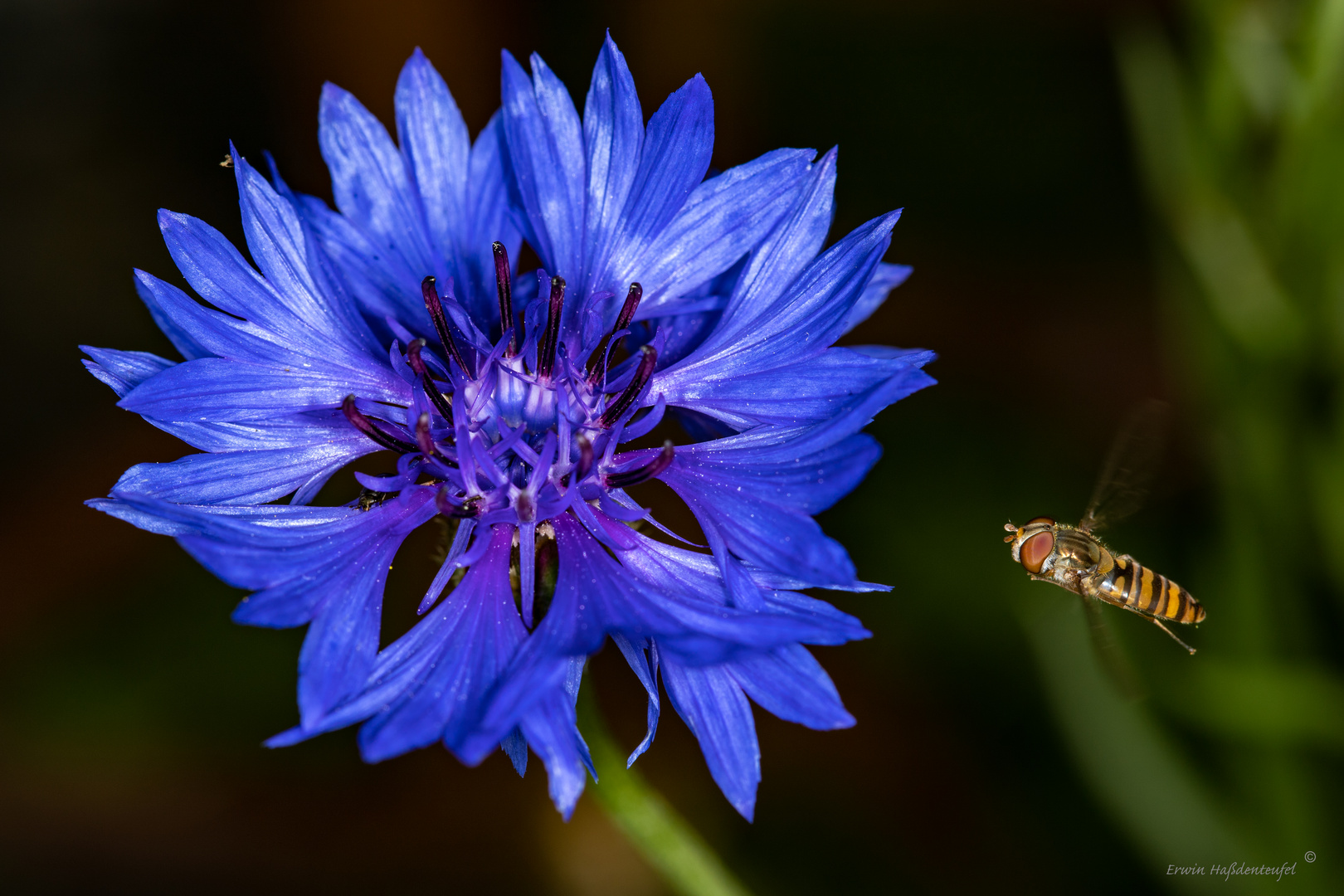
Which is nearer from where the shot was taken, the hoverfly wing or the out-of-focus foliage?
the hoverfly wing

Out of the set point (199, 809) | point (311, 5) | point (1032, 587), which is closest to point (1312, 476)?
point (1032, 587)

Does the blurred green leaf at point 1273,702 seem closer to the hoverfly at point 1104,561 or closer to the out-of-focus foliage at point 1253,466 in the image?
the out-of-focus foliage at point 1253,466

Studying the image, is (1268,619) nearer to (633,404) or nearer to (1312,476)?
(1312,476)

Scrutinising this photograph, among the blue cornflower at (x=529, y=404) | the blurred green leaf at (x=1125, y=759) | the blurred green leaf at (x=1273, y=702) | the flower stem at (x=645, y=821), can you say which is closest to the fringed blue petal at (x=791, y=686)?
the blue cornflower at (x=529, y=404)

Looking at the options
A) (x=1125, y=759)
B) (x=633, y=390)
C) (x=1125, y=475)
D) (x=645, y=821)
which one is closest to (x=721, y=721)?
(x=645, y=821)

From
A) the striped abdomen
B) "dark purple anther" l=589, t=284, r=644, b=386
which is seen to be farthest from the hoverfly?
"dark purple anther" l=589, t=284, r=644, b=386

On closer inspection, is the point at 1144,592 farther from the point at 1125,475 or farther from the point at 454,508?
the point at 454,508

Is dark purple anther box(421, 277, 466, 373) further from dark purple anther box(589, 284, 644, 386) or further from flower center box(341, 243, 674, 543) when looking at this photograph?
dark purple anther box(589, 284, 644, 386)
